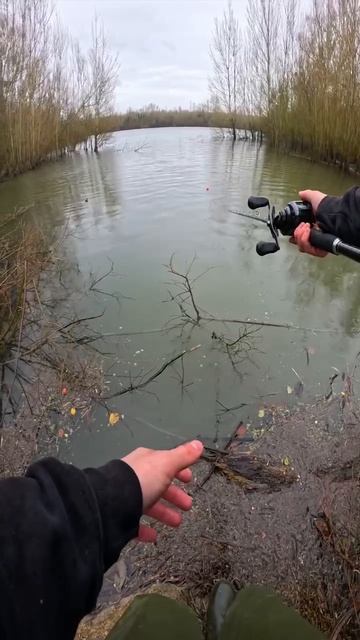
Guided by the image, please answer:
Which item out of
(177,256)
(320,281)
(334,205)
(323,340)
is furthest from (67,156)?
(334,205)

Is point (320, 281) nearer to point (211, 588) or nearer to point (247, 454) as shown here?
point (247, 454)

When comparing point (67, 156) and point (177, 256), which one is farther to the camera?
point (67, 156)

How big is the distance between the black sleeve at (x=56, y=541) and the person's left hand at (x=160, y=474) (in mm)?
72

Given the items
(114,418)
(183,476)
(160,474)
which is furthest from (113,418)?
(160,474)

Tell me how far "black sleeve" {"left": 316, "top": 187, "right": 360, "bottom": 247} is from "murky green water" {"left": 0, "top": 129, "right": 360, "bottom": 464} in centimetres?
180

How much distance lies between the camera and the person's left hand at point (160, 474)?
1.01 meters

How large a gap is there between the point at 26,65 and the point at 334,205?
15.4m

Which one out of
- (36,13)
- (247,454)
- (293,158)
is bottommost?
(247,454)

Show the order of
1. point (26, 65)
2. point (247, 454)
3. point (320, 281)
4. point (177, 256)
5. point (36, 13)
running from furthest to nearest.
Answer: point (36, 13) < point (26, 65) < point (177, 256) < point (320, 281) < point (247, 454)

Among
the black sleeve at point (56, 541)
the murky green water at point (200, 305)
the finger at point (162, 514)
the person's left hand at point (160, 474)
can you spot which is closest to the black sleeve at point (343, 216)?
the person's left hand at point (160, 474)

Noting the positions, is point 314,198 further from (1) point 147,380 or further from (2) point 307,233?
(1) point 147,380

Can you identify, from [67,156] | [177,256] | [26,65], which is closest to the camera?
[177,256]

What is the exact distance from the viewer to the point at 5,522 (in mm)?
802

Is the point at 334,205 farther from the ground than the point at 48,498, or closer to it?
farther from the ground
